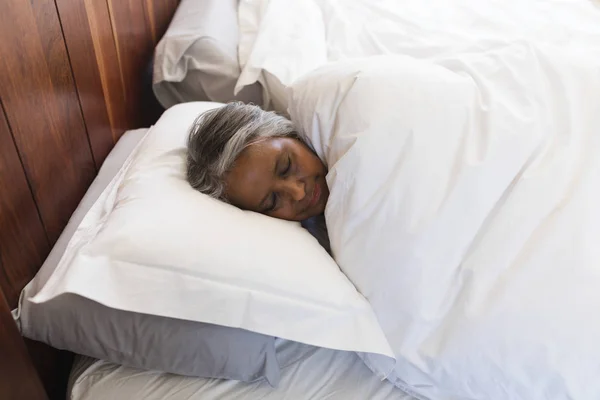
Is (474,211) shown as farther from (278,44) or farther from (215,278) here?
(278,44)

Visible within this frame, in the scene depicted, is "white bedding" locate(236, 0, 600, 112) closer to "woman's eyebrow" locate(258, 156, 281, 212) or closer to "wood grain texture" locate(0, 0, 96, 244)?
"woman's eyebrow" locate(258, 156, 281, 212)

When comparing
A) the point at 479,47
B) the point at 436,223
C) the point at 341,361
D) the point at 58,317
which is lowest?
the point at 341,361

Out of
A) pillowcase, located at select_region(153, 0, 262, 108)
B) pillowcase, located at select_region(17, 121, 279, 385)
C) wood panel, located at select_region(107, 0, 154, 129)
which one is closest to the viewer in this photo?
pillowcase, located at select_region(17, 121, 279, 385)

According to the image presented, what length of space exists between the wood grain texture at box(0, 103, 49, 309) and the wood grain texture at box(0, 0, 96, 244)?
19 millimetres

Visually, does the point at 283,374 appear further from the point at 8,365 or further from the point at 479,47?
the point at 479,47

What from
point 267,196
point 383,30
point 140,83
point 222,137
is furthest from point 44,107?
point 383,30

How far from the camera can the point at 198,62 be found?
1312 millimetres

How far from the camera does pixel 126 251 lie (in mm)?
750

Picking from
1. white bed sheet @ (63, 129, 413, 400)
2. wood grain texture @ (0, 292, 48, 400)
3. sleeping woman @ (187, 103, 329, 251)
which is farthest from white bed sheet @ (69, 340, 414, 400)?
sleeping woman @ (187, 103, 329, 251)

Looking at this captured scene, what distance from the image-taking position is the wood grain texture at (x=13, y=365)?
656 millimetres

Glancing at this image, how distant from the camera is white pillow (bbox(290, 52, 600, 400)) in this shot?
2.35 feet

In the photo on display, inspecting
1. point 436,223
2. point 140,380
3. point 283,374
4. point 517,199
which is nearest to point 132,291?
point 140,380

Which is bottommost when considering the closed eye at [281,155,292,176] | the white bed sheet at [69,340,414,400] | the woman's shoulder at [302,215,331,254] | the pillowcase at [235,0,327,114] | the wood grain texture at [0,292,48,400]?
the white bed sheet at [69,340,414,400]

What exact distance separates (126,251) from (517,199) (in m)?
0.60
